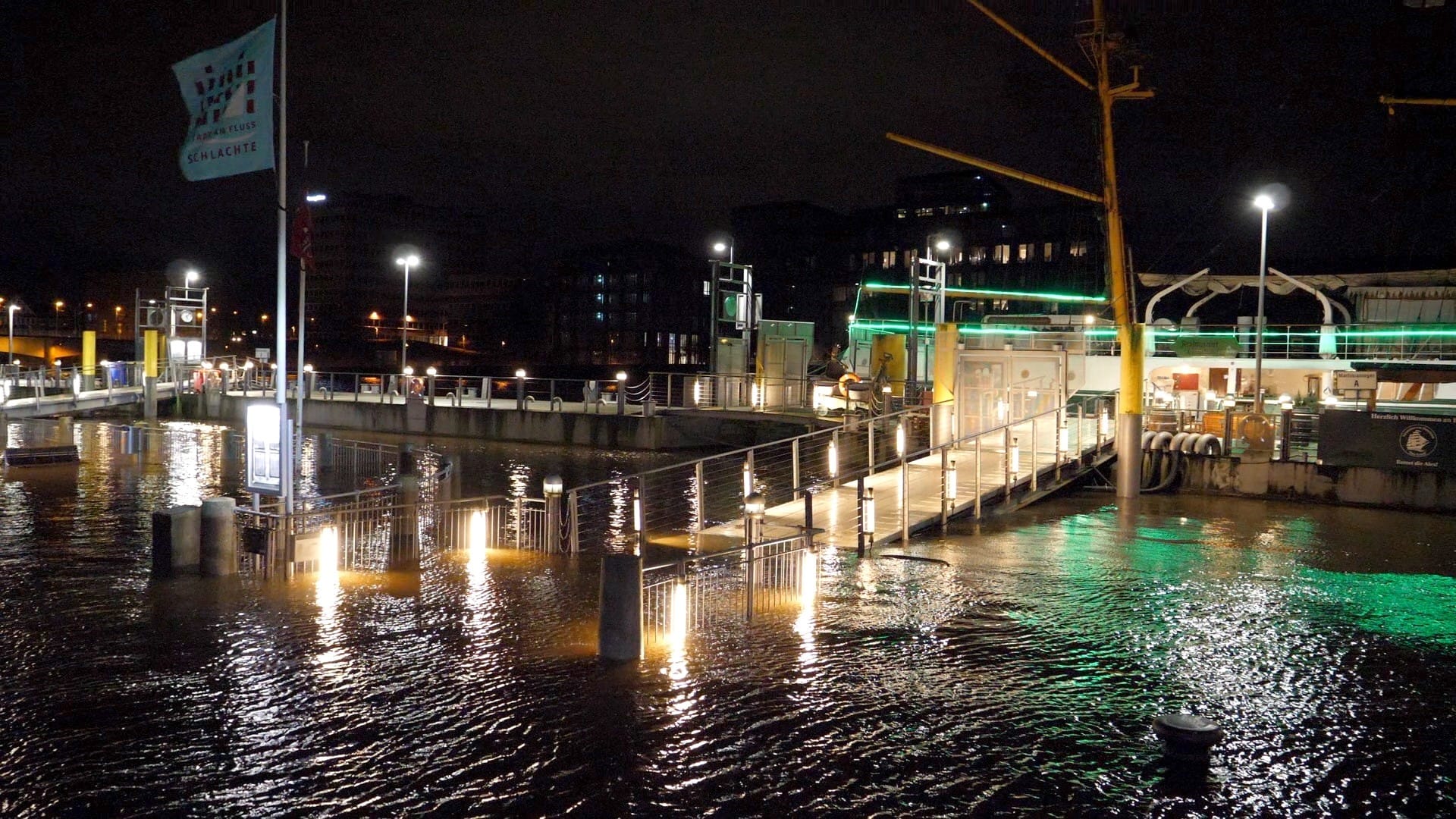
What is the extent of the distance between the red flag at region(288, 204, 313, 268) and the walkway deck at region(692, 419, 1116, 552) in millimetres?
7445

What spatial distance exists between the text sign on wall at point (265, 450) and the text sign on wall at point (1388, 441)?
20.8m

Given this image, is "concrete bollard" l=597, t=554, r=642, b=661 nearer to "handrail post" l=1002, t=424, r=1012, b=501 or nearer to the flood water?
the flood water

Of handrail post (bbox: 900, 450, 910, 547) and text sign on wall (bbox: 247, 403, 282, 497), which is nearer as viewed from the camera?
text sign on wall (bbox: 247, 403, 282, 497)

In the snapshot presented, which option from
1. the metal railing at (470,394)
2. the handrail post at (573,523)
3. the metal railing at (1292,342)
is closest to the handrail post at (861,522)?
the handrail post at (573,523)

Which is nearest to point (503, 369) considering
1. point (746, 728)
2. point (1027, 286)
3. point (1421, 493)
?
point (1027, 286)

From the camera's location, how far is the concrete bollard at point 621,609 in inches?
392

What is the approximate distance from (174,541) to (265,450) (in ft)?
5.16

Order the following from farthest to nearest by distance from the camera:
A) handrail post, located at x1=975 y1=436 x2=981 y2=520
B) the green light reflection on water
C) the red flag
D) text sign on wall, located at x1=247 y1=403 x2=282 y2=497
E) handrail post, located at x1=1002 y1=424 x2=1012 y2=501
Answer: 1. handrail post, located at x1=1002 y1=424 x2=1012 y2=501
2. handrail post, located at x1=975 y1=436 x2=981 y2=520
3. the red flag
4. text sign on wall, located at x1=247 y1=403 x2=282 y2=497
5. the green light reflection on water

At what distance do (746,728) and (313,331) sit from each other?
147948mm

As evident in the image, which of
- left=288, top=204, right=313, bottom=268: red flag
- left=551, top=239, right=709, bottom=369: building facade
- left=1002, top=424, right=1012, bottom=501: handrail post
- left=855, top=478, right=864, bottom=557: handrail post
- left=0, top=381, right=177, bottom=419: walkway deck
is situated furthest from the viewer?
left=551, top=239, right=709, bottom=369: building facade

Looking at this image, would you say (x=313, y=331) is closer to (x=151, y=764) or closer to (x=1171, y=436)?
(x=1171, y=436)

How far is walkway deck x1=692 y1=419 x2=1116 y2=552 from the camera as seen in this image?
17.1 metres

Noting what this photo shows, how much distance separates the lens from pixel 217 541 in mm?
13633

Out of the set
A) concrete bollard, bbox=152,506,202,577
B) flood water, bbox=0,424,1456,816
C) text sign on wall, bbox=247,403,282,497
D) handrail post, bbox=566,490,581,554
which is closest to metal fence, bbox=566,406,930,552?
handrail post, bbox=566,490,581,554
